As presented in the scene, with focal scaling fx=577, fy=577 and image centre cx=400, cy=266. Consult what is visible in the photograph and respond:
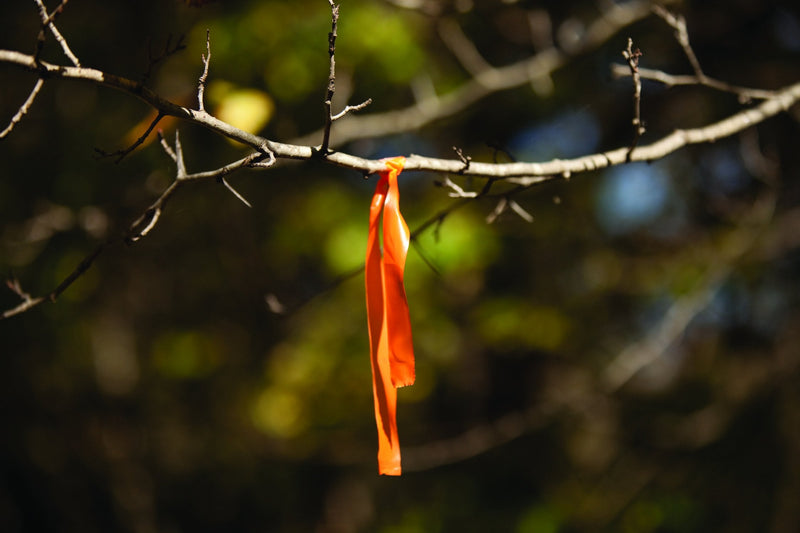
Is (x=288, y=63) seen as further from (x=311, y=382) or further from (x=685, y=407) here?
(x=685, y=407)

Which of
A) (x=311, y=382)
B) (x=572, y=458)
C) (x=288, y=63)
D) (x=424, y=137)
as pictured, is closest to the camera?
(x=288, y=63)

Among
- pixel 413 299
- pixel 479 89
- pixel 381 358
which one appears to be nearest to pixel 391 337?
pixel 381 358

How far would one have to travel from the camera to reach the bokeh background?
9.00 ft

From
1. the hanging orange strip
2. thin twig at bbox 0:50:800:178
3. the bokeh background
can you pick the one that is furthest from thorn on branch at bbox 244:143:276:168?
the bokeh background

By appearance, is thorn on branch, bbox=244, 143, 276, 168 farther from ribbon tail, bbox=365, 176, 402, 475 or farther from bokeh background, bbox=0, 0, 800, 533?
bokeh background, bbox=0, 0, 800, 533

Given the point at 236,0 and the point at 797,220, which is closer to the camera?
the point at 236,0

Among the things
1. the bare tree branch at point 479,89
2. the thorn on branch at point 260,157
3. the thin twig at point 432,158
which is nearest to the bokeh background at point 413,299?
the bare tree branch at point 479,89

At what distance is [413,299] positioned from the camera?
3436 millimetres

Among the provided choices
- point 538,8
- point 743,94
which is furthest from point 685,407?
point 743,94

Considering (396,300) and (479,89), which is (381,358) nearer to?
(396,300)

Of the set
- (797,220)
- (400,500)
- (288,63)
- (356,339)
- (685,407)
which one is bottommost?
(400,500)

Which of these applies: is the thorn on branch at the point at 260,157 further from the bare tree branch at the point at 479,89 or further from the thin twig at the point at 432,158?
the bare tree branch at the point at 479,89

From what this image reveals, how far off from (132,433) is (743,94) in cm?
459

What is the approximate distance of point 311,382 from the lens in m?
3.61
